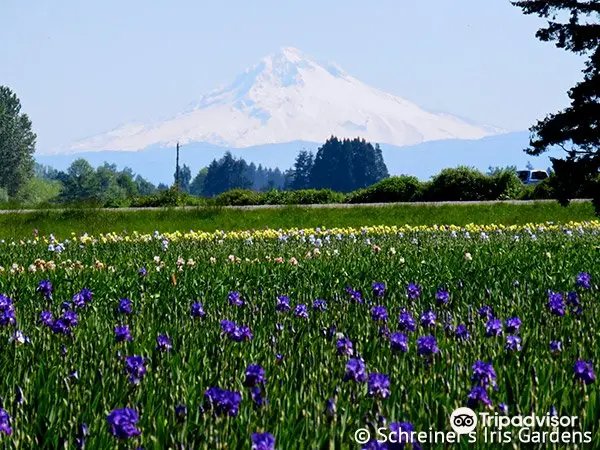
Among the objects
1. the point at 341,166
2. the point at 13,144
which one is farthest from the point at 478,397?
the point at 341,166

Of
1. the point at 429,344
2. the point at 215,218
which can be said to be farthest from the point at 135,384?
the point at 215,218

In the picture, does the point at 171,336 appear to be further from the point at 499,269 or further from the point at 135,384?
the point at 499,269

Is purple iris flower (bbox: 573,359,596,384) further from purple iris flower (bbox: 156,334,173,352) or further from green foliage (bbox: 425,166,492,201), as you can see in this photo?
green foliage (bbox: 425,166,492,201)

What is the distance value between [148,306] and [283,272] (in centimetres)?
272

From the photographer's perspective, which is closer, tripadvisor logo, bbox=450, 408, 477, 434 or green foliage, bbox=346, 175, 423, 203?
tripadvisor logo, bbox=450, 408, 477, 434

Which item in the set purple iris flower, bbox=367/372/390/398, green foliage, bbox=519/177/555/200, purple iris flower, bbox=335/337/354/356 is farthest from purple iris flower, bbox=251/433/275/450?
green foliage, bbox=519/177/555/200

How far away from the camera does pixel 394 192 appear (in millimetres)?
34844

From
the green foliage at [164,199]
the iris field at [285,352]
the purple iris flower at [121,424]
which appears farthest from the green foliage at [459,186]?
the purple iris flower at [121,424]

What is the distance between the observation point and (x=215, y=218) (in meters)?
24.1

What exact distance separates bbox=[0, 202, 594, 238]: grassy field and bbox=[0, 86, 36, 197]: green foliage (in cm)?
10567

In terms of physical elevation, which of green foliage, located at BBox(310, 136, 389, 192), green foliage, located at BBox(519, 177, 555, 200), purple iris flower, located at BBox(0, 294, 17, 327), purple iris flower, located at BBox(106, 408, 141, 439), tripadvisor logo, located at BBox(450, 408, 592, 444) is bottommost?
tripadvisor logo, located at BBox(450, 408, 592, 444)

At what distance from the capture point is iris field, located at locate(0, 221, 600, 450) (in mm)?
3953

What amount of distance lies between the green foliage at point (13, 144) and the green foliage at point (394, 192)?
99242 mm

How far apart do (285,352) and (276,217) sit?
1866 centimetres
